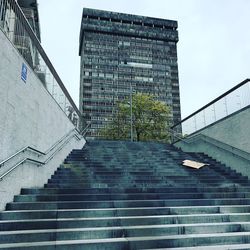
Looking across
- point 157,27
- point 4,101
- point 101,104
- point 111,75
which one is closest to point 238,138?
point 4,101

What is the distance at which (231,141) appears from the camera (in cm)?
958

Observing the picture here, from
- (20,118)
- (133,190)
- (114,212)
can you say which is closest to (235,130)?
(133,190)

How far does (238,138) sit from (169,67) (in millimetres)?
94625

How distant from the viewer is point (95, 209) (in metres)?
5.25

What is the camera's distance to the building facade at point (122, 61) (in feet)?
279

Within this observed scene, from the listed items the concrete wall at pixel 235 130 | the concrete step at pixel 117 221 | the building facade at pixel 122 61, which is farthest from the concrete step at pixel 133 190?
the building facade at pixel 122 61

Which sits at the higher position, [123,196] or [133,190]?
[133,190]

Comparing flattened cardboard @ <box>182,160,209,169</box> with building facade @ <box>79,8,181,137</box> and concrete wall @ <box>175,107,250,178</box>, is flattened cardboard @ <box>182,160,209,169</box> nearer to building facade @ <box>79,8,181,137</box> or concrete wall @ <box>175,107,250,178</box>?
concrete wall @ <box>175,107,250,178</box>

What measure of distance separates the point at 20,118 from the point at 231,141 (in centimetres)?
762

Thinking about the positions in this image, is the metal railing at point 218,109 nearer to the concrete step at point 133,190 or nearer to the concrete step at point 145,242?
the concrete step at point 133,190

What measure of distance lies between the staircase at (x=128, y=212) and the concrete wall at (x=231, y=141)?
816 mm

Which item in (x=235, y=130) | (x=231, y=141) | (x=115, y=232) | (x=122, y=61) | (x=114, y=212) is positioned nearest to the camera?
(x=115, y=232)

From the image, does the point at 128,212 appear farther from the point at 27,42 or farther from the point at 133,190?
the point at 27,42

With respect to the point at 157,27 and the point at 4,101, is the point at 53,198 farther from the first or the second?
the point at 157,27
